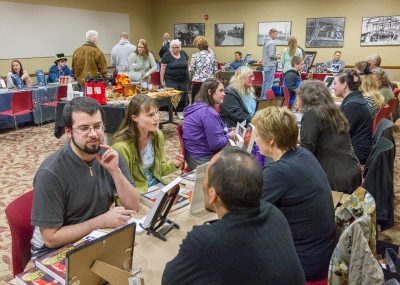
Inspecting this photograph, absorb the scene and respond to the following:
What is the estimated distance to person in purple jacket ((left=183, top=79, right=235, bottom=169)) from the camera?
3289 millimetres

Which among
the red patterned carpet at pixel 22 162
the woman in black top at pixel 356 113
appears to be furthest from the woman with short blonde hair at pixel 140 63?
the woman in black top at pixel 356 113

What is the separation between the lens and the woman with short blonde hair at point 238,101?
164 inches

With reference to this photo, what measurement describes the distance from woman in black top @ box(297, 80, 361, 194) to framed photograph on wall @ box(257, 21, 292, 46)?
9.15 m

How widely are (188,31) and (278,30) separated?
3.29m

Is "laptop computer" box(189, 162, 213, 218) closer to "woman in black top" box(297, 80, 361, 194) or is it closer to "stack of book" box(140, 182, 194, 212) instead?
"stack of book" box(140, 182, 194, 212)

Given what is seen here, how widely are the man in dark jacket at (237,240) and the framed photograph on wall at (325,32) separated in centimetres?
1060

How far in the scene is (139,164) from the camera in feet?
8.24

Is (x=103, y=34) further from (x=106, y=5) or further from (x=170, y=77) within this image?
(x=170, y=77)

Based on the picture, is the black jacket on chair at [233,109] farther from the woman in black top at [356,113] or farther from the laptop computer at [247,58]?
the laptop computer at [247,58]

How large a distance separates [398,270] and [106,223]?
1403mm

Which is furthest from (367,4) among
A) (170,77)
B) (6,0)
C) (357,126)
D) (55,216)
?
(55,216)

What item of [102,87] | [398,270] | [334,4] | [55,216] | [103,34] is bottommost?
[398,270]

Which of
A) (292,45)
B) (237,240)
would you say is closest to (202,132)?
(237,240)

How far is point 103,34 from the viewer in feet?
37.6
